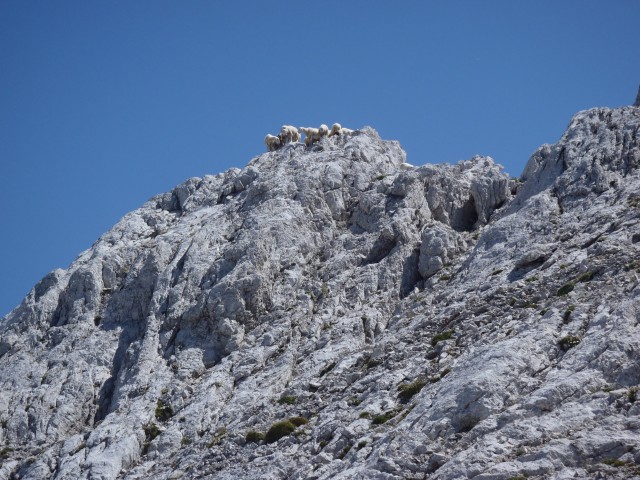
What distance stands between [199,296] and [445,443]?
3279 cm

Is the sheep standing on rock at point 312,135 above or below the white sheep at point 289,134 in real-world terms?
below

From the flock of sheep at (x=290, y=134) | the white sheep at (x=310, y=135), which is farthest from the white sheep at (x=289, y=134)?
the white sheep at (x=310, y=135)

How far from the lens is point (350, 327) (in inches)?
2354

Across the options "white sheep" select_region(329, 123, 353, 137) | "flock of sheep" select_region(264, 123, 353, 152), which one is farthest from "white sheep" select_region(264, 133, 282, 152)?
"white sheep" select_region(329, 123, 353, 137)

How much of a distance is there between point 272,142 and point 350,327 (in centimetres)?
3609

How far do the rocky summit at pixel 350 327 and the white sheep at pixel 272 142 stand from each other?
407cm

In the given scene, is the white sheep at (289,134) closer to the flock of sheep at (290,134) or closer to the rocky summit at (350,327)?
the flock of sheep at (290,134)

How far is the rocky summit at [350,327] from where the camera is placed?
38.8 metres

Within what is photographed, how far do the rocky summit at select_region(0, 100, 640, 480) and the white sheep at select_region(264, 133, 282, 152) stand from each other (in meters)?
4.07

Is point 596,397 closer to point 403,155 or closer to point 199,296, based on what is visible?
point 199,296

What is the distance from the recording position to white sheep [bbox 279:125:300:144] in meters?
90.9

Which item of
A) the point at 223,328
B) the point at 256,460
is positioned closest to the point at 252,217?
the point at 223,328

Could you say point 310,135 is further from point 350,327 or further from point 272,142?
point 350,327

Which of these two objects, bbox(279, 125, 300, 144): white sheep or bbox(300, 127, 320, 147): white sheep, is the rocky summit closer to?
bbox(300, 127, 320, 147): white sheep
